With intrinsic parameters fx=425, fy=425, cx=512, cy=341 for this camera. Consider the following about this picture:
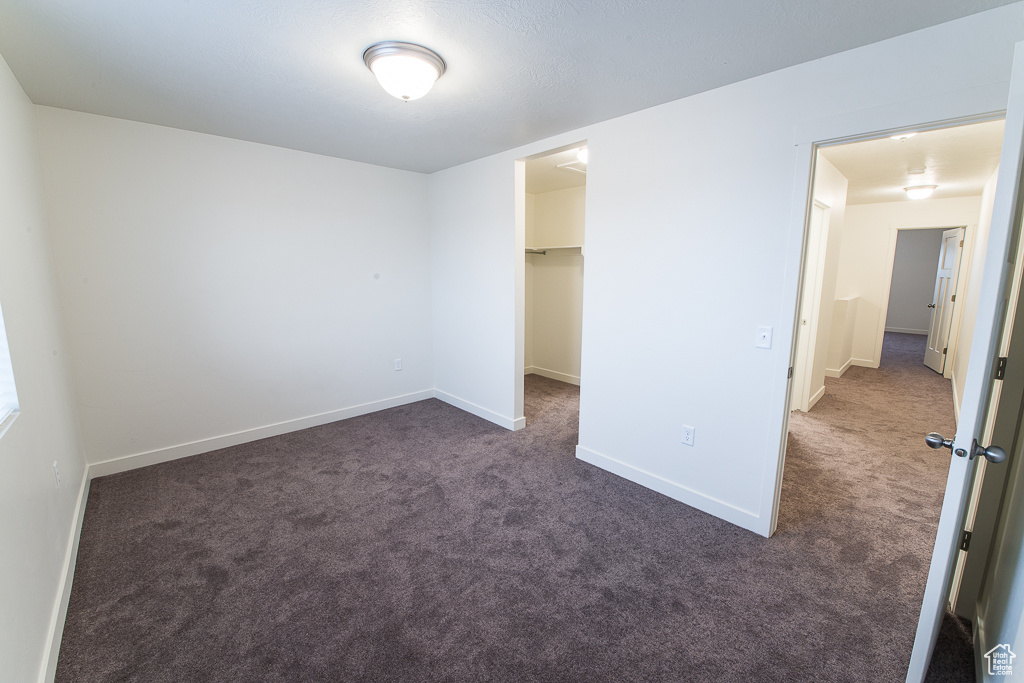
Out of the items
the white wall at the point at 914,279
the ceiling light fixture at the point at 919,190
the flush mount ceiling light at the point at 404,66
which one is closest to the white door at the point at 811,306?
the ceiling light fixture at the point at 919,190

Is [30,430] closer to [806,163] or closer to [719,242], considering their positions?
[719,242]

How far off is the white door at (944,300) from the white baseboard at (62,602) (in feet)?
28.6

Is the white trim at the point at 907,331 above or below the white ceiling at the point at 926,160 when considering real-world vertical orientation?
below

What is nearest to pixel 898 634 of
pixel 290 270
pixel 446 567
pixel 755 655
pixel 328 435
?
pixel 755 655

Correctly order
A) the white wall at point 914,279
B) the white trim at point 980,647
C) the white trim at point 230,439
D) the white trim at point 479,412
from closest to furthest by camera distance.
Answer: the white trim at point 980,647 < the white trim at point 230,439 < the white trim at point 479,412 < the white wall at point 914,279

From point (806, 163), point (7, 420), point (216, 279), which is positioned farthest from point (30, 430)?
point (806, 163)

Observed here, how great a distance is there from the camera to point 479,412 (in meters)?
4.24

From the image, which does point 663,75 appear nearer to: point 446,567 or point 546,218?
point 446,567

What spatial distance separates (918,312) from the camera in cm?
926

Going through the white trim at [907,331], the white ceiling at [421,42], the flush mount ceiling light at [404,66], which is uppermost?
the white ceiling at [421,42]

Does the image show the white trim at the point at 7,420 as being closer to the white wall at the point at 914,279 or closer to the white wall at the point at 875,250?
the white wall at the point at 875,250

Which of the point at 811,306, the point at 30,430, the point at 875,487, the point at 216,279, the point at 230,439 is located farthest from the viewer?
the point at 811,306

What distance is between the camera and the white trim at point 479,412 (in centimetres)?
390

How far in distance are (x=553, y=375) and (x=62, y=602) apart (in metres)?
4.67
